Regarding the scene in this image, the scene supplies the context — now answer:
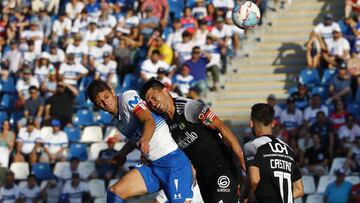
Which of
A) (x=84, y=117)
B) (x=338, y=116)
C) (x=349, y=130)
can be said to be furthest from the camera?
(x=84, y=117)

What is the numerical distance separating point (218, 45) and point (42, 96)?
4.62 meters

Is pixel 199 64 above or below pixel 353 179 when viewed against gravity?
above

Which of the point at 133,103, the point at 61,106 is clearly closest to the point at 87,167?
the point at 61,106

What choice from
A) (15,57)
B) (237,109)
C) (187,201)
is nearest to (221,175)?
(187,201)

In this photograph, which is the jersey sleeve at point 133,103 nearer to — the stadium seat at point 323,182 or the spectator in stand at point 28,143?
the stadium seat at point 323,182

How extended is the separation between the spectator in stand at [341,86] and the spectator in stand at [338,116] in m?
0.30

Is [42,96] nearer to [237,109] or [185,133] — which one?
[237,109]

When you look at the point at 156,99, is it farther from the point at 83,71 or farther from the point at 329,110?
the point at 83,71

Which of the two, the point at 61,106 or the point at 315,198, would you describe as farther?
the point at 61,106

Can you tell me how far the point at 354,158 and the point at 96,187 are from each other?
5.38 meters

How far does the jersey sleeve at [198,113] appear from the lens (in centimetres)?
1148

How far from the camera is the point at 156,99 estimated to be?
38.1 ft

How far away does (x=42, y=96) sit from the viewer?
25.0 meters

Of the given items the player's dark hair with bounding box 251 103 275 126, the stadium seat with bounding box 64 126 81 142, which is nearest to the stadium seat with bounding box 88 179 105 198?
the stadium seat with bounding box 64 126 81 142
